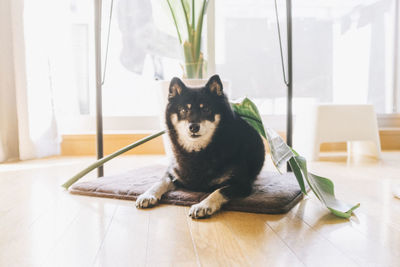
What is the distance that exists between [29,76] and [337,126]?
1882 millimetres

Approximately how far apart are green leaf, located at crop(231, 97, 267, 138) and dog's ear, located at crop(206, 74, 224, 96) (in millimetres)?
115

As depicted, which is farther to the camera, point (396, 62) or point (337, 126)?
point (396, 62)

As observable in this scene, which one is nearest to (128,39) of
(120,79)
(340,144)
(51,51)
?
(120,79)

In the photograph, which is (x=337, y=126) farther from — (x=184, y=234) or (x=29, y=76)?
(x=29, y=76)

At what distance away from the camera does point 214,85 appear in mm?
979

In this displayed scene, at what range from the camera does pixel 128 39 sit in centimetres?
241

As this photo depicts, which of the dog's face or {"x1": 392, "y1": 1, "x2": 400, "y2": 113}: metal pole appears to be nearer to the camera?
the dog's face

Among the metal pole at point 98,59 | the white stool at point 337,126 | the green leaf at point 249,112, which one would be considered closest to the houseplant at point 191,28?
the metal pole at point 98,59

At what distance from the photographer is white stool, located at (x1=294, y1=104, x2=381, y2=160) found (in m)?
1.94

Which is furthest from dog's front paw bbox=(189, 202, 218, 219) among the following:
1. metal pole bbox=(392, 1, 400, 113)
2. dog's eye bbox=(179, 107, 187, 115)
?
metal pole bbox=(392, 1, 400, 113)

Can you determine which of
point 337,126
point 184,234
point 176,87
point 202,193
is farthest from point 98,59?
point 337,126

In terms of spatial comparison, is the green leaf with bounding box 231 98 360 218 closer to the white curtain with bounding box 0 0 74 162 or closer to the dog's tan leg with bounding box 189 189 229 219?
the dog's tan leg with bounding box 189 189 229 219

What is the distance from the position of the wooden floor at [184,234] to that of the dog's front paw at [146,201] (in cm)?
2

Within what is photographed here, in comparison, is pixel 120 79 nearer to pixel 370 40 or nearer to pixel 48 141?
pixel 48 141
